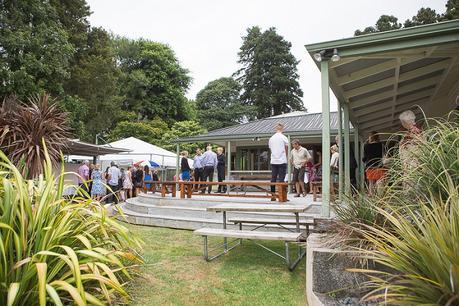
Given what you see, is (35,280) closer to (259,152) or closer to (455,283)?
(455,283)

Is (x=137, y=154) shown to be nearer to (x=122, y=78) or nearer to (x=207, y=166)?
(x=207, y=166)

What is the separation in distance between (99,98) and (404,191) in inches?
868

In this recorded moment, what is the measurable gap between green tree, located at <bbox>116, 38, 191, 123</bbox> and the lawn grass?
120 feet

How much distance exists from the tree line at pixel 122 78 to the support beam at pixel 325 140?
1382 centimetres

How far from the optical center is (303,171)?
30.2 feet

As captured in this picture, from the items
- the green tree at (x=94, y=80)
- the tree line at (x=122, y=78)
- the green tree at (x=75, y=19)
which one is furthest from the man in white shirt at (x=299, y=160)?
the green tree at (x=75, y=19)

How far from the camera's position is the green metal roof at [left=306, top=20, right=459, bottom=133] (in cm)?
469

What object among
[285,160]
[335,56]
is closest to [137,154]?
[285,160]

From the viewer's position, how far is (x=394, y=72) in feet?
21.6

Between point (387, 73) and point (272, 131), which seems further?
point (272, 131)

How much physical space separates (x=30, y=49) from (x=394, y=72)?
52.2 feet

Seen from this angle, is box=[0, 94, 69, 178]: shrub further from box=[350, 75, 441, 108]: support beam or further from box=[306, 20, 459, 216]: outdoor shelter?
box=[350, 75, 441, 108]: support beam

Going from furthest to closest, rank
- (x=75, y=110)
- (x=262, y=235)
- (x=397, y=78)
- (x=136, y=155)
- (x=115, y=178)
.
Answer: (x=136, y=155)
(x=75, y=110)
(x=115, y=178)
(x=397, y=78)
(x=262, y=235)

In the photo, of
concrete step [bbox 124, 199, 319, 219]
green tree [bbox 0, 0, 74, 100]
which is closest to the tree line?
green tree [bbox 0, 0, 74, 100]
